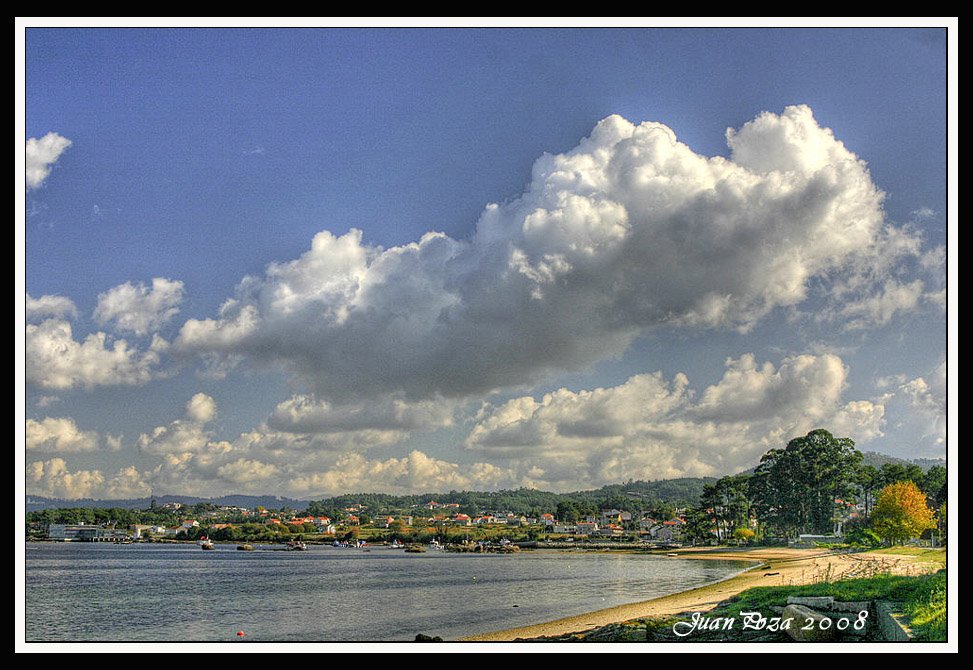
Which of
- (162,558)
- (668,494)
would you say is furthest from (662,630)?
(668,494)

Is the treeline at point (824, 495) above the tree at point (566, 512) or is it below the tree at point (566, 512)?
above

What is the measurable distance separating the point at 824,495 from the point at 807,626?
2247cm

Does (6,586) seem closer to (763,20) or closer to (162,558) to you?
(763,20)

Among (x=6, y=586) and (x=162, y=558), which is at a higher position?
(x=6, y=586)

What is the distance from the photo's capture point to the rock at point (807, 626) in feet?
34.4

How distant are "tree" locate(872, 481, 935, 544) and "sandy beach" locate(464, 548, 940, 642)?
142 cm

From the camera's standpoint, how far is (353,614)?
1825cm

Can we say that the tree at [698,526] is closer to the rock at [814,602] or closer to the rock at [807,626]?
the rock at [814,602]

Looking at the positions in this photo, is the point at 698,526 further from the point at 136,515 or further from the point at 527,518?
the point at 136,515

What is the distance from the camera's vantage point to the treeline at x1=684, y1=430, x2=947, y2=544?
2317cm

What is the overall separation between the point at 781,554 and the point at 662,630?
1925 centimetres

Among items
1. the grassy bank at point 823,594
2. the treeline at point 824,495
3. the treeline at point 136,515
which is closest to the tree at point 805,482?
the treeline at point 824,495

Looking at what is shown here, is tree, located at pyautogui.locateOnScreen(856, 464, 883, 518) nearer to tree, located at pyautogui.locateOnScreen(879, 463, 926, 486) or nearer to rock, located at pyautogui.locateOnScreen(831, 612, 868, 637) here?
tree, located at pyautogui.locateOnScreen(879, 463, 926, 486)

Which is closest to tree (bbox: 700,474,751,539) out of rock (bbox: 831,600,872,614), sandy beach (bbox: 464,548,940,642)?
sandy beach (bbox: 464,548,940,642)
